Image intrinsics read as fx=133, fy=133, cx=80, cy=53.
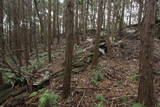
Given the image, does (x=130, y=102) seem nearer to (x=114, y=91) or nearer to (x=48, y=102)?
(x=114, y=91)

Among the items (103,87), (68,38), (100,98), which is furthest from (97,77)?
(68,38)

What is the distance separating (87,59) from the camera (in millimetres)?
8039

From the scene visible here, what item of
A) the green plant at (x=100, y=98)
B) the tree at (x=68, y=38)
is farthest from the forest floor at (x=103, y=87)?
the tree at (x=68, y=38)

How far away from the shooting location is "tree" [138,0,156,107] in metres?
3.27

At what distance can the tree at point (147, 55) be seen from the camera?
3.27 m

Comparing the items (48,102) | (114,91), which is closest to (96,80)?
(114,91)

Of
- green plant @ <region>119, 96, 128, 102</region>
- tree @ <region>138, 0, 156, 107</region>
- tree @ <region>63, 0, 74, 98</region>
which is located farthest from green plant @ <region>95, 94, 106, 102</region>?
tree @ <region>138, 0, 156, 107</region>

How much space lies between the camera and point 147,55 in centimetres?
339

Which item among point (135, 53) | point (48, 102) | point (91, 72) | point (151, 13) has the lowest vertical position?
point (48, 102)

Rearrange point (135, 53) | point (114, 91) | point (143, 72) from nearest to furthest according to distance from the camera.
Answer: point (143, 72), point (114, 91), point (135, 53)

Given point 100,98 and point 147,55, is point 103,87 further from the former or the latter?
point 147,55

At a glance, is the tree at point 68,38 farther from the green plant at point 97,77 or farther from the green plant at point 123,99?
the green plant at point 123,99

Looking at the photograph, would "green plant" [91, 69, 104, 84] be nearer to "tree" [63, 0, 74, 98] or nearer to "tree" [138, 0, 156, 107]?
"tree" [63, 0, 74, 98]

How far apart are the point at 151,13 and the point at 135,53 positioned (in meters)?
6.14
